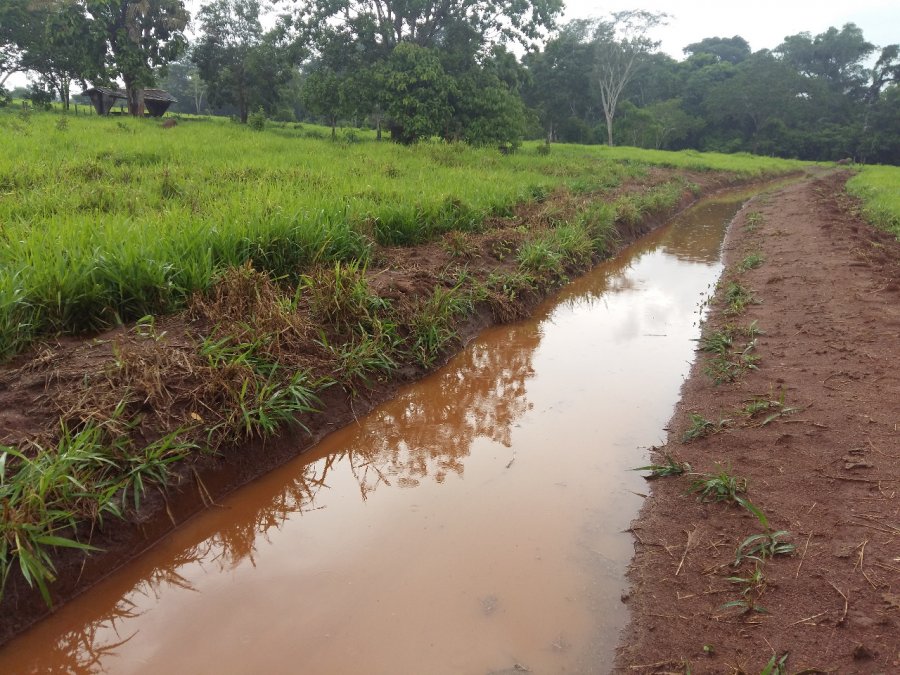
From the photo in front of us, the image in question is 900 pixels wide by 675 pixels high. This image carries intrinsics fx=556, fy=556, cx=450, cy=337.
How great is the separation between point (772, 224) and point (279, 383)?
1081 centimetres

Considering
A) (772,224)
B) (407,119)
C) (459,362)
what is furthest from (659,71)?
(459,362)

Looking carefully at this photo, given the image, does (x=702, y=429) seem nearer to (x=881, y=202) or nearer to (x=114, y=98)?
(x=881, y=202)

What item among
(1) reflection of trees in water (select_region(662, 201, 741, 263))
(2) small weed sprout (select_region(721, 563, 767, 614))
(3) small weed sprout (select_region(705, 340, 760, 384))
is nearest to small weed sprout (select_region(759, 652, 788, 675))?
(2) small weed sprout (select_region(721, 563, 767, 614))

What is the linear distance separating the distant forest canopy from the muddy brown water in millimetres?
14655

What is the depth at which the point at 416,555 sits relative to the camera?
8.11 ft

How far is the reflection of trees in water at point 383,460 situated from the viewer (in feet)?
7.00

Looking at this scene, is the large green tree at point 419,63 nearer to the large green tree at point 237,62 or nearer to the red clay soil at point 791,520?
the large green tree at point 237,62

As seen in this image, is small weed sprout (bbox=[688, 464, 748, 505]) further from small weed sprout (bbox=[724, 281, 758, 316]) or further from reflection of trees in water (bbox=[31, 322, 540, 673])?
small weed sprout (bbox=[724, 281, 758, 316])

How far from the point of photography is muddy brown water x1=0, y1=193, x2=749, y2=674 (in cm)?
201

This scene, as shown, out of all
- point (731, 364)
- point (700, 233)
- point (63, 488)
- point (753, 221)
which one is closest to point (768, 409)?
point (731, 364)

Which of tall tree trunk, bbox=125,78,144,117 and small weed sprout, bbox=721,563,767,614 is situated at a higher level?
tall tree trunk, bbox=125,78,144,117

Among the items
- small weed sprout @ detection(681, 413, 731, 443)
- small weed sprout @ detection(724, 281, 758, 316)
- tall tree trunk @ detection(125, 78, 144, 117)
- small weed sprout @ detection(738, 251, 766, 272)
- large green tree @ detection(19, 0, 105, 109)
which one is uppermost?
large green tree @ detection(19, 0, 105, 109)

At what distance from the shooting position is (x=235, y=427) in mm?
2965

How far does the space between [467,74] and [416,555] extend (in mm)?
18639
